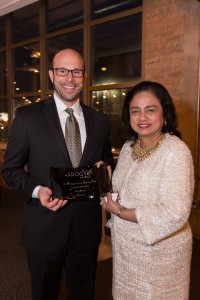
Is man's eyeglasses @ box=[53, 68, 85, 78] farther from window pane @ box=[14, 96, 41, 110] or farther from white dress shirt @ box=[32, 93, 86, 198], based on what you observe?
window pane @ box=[14, 96, 41, 110]

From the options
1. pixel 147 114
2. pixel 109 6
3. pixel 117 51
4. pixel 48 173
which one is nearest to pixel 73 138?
pixel 48 173

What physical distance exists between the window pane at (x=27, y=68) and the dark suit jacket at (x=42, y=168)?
569 cm

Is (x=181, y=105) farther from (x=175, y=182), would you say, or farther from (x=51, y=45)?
(x=51, y=45)

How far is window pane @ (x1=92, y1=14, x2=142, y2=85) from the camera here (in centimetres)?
504

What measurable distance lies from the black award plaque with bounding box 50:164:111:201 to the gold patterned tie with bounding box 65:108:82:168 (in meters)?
0.16

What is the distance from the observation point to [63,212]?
5.52ft

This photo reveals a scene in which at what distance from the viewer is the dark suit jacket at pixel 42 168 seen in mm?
1646

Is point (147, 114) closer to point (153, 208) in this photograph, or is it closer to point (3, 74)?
point (153, 208)

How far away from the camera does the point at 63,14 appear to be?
6301 mm

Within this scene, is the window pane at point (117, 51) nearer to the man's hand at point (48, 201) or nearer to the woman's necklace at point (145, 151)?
the woman's necklace at point (145, 151)

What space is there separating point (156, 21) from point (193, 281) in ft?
11.2

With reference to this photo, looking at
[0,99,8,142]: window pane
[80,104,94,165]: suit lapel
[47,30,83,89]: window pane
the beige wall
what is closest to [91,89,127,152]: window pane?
[47,30,83,89]: window pane

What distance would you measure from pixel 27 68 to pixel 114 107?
320 centimetres

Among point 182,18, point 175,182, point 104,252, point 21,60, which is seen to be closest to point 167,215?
point 175,182
